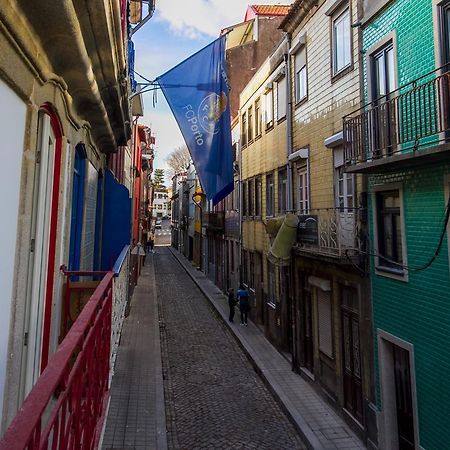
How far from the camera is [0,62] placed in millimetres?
2283

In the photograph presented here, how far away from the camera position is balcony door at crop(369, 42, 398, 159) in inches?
272

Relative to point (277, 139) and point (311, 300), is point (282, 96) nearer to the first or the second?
point (277, 139)

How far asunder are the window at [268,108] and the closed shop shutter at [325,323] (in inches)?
287

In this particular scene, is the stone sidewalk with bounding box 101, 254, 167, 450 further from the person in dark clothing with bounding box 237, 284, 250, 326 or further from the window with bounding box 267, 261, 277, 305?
the window with bounding box 267, 261, 277, 305

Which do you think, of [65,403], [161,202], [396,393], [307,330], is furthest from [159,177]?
[65,403]

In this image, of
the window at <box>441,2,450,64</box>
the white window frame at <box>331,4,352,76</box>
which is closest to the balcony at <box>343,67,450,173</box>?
the window at <box>441,2,450,64</box>

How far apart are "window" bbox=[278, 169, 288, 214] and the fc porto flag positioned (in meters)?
4.63

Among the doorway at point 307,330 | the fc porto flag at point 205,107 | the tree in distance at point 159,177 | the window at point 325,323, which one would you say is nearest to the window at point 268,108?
the fc porto flag at point 205,107

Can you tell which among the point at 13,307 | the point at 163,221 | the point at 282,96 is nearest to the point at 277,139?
the point at 282,96

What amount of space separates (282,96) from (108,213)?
29.1ft

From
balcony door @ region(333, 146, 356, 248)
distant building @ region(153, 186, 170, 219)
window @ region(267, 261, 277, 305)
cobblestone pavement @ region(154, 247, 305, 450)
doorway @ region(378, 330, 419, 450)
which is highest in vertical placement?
distant building @ region(153, 186, 170, 219)

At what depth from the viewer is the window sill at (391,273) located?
7352mm

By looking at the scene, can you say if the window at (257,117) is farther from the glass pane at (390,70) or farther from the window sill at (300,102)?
the glass pane at (390,70)

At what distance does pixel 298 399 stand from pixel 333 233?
452 centimetres
